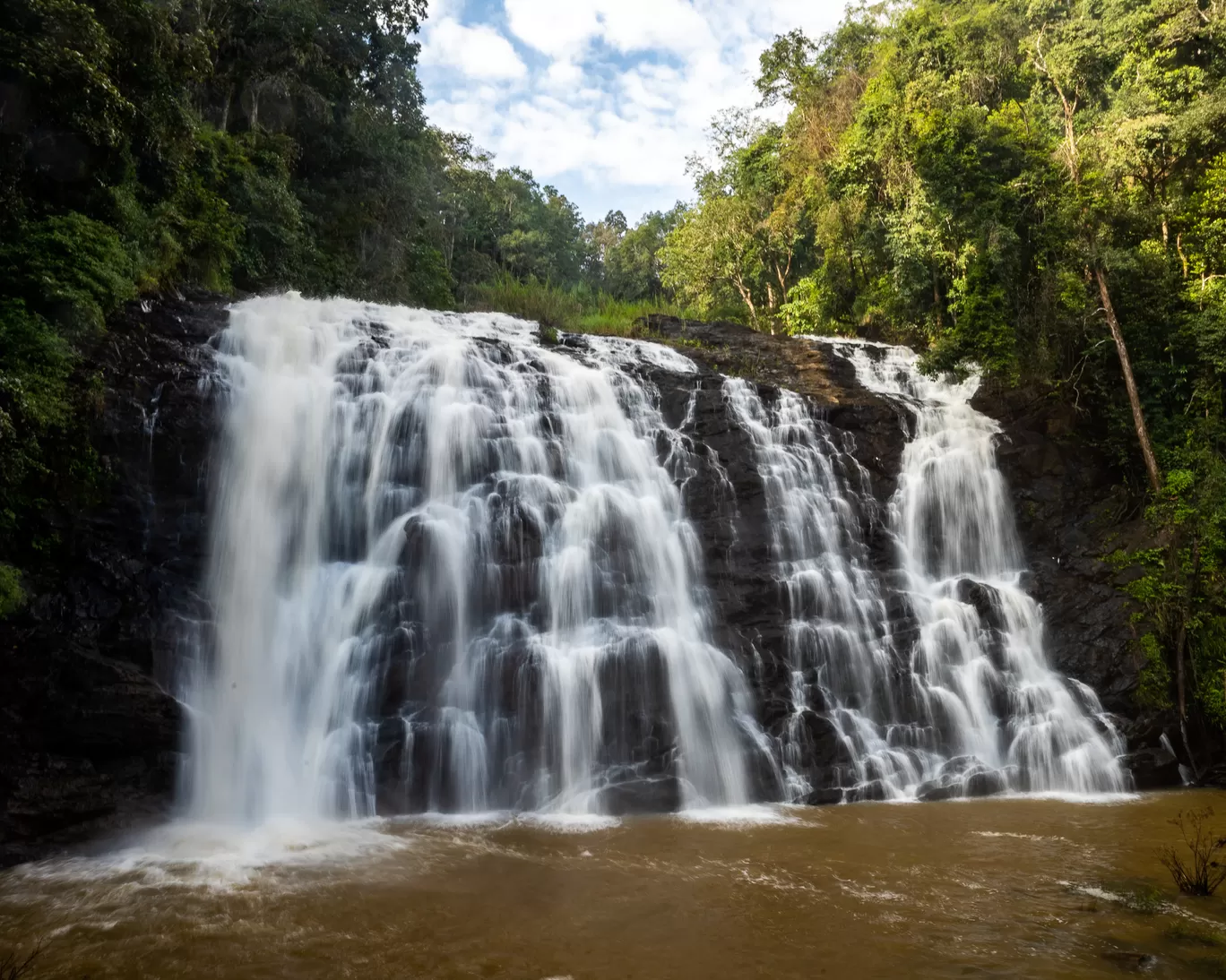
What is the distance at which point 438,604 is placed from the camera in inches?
372

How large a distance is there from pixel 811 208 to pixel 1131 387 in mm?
14231

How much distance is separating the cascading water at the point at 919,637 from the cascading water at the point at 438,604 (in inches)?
59.1

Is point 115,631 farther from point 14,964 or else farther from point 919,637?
point 919,637

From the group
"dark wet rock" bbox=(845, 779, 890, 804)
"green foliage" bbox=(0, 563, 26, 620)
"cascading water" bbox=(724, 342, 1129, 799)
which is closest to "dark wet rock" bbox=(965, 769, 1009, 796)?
"cascading water" bbox=(724, 342, 1129, 799)

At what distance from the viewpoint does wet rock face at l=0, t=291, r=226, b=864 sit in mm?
7172

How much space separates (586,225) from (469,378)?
55.9 metres

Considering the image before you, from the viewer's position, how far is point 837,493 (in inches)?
500

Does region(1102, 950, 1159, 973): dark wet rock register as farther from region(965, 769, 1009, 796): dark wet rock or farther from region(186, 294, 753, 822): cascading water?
region(965, 769, 1009, 796): dark wet rock

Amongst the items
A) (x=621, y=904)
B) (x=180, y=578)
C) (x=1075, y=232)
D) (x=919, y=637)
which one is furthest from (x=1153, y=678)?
(x=180, y=578)

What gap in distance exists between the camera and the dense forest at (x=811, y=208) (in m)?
9.66

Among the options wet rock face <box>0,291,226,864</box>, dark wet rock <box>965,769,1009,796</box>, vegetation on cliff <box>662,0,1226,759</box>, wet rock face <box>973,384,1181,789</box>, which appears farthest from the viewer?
vegetation on cliff <box>662,0,1226,759</box>

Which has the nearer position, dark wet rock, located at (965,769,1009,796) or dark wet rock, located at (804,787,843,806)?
dark wet rock, located at (804,787,843,806)

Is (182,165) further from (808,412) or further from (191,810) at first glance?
(808,412)

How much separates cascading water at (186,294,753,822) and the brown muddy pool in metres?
0.89
